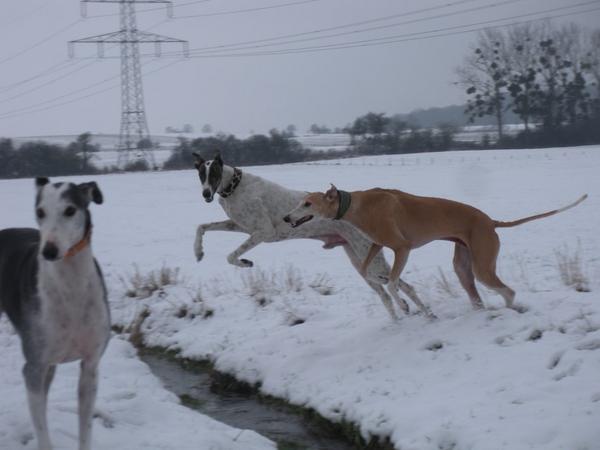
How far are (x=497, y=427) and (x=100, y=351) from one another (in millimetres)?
2807

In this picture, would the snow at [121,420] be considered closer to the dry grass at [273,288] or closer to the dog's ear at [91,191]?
the dog's ear at [91,191]

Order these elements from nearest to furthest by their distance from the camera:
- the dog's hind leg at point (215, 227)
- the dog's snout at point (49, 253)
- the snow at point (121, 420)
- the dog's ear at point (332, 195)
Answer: the dog's snout at point (49, 253) → the snow at point (121, 420) → the dog's ear at point (332, 195) → the dog's hind leg at point (215, 227)

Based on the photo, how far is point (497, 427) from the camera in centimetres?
552

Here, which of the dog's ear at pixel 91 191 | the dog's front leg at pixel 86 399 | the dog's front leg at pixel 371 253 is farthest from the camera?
the dog's front leg at pixel 371 253

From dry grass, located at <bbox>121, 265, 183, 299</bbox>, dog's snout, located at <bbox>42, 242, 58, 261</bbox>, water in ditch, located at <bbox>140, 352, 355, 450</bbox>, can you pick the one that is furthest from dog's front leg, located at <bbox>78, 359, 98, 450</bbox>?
dry grass, located at <bbox>121, 265, 183, 299</bbox>

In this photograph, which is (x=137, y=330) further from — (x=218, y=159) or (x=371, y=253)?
(x=371, y=253)

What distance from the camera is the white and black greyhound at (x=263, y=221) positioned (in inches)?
340

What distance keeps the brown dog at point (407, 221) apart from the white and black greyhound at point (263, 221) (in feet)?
2.11

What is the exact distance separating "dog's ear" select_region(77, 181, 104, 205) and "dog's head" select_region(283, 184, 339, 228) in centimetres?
334

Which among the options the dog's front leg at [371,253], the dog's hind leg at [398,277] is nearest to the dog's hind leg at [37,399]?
the dog's hind leg at [398,277]

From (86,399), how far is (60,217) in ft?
4.15

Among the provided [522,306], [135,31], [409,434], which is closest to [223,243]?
[522,306]

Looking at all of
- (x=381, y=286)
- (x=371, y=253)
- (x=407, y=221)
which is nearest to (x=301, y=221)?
(x=371, y=253)

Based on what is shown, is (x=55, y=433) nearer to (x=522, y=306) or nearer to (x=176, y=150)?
(x=522, y=306)
